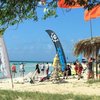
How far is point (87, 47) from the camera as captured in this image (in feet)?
85.5

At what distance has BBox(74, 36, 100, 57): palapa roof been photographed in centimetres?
2510

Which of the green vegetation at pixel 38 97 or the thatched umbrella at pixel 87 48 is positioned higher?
A: the thatched umbrella at pixel 87 48

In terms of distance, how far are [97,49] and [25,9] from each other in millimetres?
17680

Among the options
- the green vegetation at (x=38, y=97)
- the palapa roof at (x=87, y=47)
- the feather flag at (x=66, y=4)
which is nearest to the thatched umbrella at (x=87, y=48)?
the palapa roof at (x=87, y=47)

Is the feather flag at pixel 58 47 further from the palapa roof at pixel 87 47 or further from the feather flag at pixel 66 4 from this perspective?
the feather flag at pixel 66 4

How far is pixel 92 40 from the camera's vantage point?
2411 centimetres

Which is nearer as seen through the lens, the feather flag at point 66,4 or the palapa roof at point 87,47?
the feather flag at point 66,4

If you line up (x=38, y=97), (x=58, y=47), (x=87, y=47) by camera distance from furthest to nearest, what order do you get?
(x=58, y=47) < (x=87, y=47) < (x=38, y=97)

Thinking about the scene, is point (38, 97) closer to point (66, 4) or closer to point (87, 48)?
point (66, 4)

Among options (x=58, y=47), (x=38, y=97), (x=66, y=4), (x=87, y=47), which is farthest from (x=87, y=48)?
(x=66, y=4)

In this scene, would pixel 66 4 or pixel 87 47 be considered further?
pixel 87 47

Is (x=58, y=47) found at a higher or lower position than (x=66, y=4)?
higher

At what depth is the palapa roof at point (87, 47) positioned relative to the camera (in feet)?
82.3

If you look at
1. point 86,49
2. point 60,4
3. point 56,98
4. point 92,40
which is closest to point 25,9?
point 60,4
